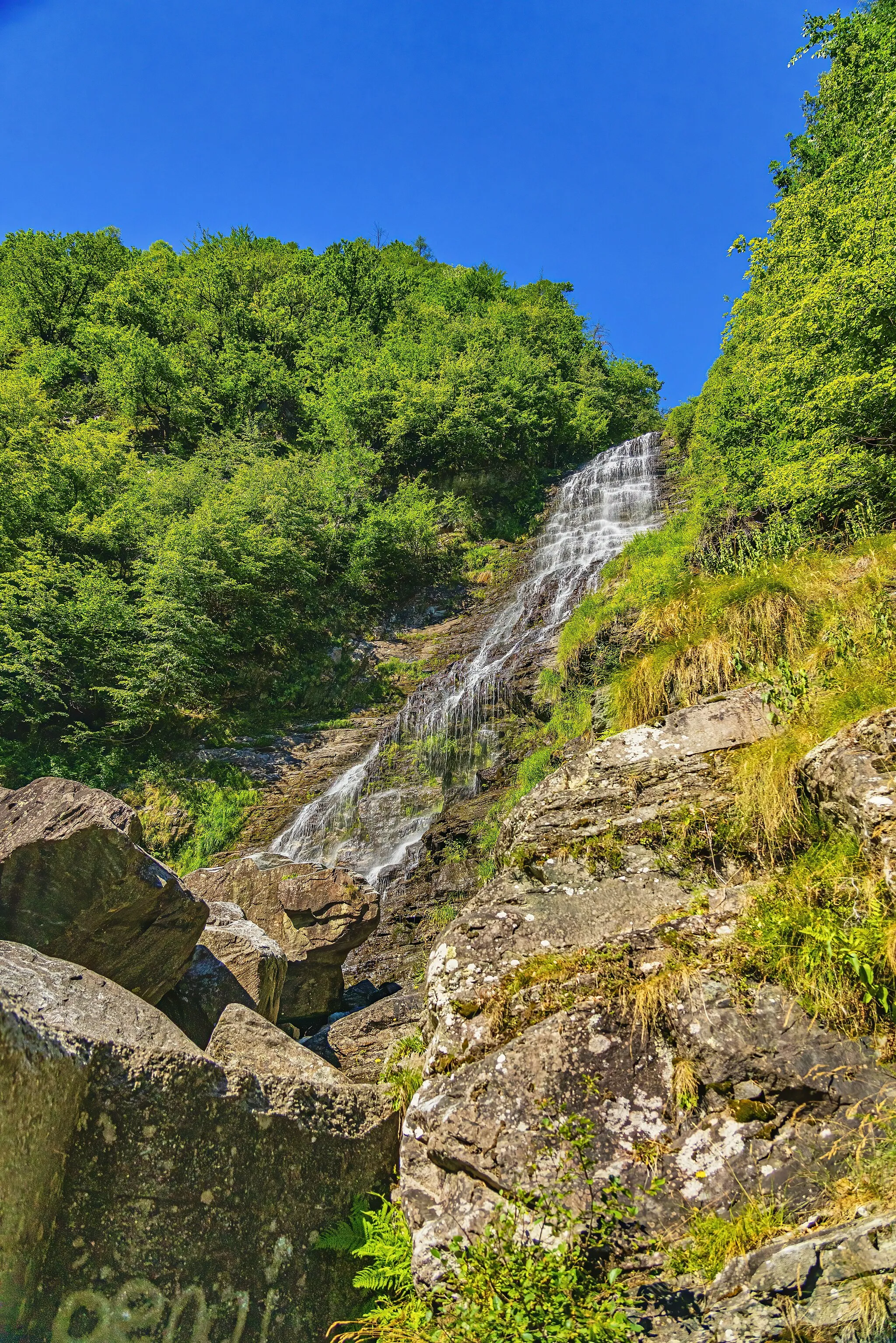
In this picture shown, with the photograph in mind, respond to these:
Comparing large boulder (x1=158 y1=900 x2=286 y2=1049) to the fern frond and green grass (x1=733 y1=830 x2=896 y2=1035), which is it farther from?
green grass (x1=733 y1=830 x2=896 y2=1035)

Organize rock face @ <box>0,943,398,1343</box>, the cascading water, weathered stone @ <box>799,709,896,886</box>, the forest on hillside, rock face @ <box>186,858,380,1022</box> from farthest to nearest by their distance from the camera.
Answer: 1. the forest on hillside
2. the cascading water
3. rock face @ <box>186,858,380,1022</box>
4. weathered stone @ <box>799,709,896,886</box>
5. rock face @ <box>0,943,398,1343</box>

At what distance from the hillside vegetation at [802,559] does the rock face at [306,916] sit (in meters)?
4.41

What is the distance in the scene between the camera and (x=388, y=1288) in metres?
3.91

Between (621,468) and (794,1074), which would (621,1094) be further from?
(621,468)

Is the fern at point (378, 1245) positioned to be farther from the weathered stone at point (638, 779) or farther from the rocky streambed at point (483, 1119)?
the weathered stone at point (638, 779)

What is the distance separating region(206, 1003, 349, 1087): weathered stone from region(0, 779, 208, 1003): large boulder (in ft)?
6.32

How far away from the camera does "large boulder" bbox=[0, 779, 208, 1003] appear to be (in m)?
6.24

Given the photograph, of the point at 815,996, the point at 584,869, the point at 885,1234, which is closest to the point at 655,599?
the point at 584,869

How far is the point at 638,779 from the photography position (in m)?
6.06

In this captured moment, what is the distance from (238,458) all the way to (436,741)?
15.9 meters

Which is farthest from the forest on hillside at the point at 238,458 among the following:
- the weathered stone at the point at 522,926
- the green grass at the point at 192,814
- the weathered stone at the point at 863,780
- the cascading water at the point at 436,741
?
the weathered stone at the point at 863,780

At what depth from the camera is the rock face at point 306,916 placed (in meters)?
9.35

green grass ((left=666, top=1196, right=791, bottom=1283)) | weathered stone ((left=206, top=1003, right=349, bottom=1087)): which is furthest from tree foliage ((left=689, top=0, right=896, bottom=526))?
weathered stone ((left=206, top=1003, right=349, bottom=1087))

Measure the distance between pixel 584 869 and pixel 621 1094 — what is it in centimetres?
184
